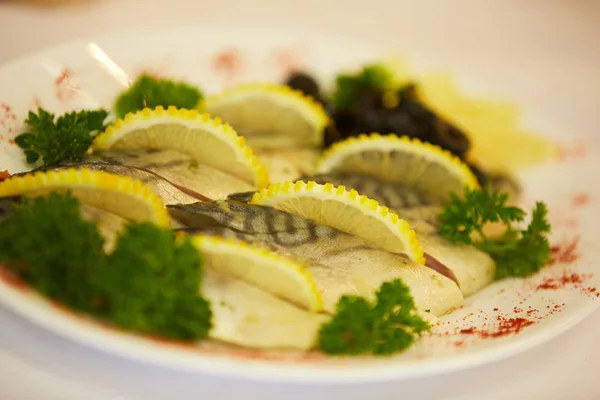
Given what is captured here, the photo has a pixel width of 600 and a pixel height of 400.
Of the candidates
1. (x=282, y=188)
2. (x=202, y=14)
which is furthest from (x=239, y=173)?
(x=202, y=14)

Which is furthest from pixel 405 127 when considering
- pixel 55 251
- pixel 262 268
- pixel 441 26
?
pixel 441 26

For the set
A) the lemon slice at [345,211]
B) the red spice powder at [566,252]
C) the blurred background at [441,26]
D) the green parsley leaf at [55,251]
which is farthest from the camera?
the blurred background at [441,26]

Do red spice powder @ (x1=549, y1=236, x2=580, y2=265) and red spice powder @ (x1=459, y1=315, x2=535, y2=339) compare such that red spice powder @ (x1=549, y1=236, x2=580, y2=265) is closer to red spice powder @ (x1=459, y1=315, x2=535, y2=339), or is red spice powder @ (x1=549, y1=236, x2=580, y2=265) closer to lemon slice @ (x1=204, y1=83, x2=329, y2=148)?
red spice powder @ (x1=459, y1=315, x2=535, y2=339)

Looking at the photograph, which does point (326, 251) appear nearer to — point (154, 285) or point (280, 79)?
point (154, 285)

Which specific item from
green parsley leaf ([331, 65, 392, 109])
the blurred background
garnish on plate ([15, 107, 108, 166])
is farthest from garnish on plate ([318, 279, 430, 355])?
the blurred background

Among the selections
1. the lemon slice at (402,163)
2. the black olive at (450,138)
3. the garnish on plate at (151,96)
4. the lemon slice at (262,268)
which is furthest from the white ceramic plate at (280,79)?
the lemon slice at (402,163)

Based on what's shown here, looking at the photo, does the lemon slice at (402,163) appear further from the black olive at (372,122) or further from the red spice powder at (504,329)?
the red spice powder at (504,329)
